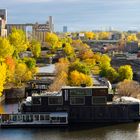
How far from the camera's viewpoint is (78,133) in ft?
83.4

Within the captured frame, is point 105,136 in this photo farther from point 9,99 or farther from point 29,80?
point 29,80

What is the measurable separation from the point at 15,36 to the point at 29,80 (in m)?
21.5

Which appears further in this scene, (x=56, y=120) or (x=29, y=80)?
(x=29, y=80)

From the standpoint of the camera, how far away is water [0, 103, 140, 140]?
80.8 feet

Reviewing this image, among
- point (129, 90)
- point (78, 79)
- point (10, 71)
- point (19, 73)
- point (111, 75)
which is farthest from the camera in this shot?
point (111, 75)

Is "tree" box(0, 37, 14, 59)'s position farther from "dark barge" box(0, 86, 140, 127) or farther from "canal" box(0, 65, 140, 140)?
"canal" box(0, 65, 140, 140)

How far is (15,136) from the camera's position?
24.9m

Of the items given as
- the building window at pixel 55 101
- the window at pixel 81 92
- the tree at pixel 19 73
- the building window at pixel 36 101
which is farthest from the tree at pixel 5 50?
the window at pixel 81 92

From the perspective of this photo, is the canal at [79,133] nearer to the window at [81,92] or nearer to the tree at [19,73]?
the window at [81,92]

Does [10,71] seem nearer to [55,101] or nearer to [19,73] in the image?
[19,73]

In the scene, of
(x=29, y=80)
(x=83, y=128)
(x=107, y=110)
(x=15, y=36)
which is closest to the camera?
(x=83, y=128)

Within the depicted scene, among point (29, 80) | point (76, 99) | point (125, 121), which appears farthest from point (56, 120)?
Answer: point (29, 80)

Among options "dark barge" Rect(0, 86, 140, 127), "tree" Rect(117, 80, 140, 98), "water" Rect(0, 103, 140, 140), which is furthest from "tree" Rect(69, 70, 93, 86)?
"water" Rect(0, 103, 140, 140)

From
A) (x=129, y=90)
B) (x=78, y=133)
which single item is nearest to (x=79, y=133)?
(x=78, y=133)
